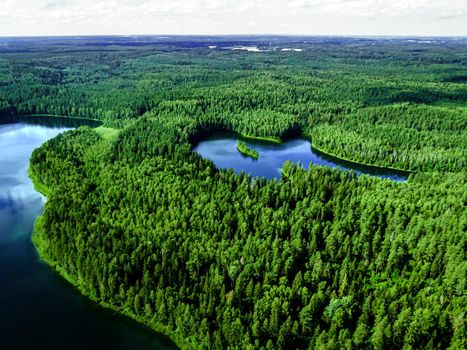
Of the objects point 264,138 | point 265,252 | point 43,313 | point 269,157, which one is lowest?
point 43,313

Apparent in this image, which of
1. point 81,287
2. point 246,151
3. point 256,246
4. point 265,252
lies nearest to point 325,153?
point 246,151

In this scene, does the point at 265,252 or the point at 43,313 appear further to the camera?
the point at 265,252

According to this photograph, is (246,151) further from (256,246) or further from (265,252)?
(265,252)

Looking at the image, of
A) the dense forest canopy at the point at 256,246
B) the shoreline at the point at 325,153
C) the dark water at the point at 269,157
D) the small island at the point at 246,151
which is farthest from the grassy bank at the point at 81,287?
the shoreline at the point at 325,153

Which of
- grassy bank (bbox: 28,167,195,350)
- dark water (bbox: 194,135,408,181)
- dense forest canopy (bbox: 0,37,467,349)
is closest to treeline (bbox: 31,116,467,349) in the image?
dense forest canopy (bbox: 0,37,467,349)

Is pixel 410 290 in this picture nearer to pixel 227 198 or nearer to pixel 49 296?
pixel 227 198

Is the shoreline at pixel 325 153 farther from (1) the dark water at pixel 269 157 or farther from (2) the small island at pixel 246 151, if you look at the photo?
(2) the small island at pixel 246 151

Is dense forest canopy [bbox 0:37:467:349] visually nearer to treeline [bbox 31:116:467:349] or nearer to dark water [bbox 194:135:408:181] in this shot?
treeline [bbox 31:116:467:349]
